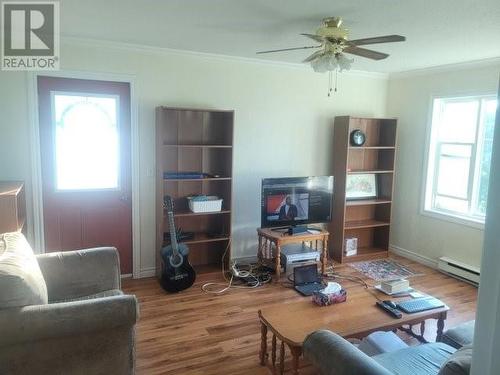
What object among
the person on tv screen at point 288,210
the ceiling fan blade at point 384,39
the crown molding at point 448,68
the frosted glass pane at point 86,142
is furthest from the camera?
the person on tv screen at point 288,210

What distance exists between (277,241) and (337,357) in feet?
7.67

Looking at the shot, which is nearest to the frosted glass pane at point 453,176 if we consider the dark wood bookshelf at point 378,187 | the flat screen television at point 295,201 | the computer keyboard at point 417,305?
the dark wood bookshelf at point 378,187

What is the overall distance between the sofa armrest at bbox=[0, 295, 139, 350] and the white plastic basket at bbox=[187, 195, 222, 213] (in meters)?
1.94

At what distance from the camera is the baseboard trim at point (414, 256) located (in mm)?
4534

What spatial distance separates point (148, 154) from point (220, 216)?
103cm

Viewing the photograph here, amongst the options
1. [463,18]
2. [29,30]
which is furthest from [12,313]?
[463,18]

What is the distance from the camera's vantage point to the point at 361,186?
4852 mm

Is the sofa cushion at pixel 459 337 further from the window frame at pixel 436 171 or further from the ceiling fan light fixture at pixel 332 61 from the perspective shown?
the window frame at pixel 436 171

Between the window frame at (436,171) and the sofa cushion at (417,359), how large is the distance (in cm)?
239

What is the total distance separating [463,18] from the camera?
102 inches

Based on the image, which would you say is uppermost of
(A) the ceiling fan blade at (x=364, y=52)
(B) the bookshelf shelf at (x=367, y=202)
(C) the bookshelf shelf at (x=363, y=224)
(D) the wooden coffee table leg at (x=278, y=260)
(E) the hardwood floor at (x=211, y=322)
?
(A) the ceiling fan blade at (x=364, y=52)

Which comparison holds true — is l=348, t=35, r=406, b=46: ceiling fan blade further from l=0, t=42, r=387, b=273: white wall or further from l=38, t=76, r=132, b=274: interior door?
l=38, t=76, r=132, b=274: interior door
